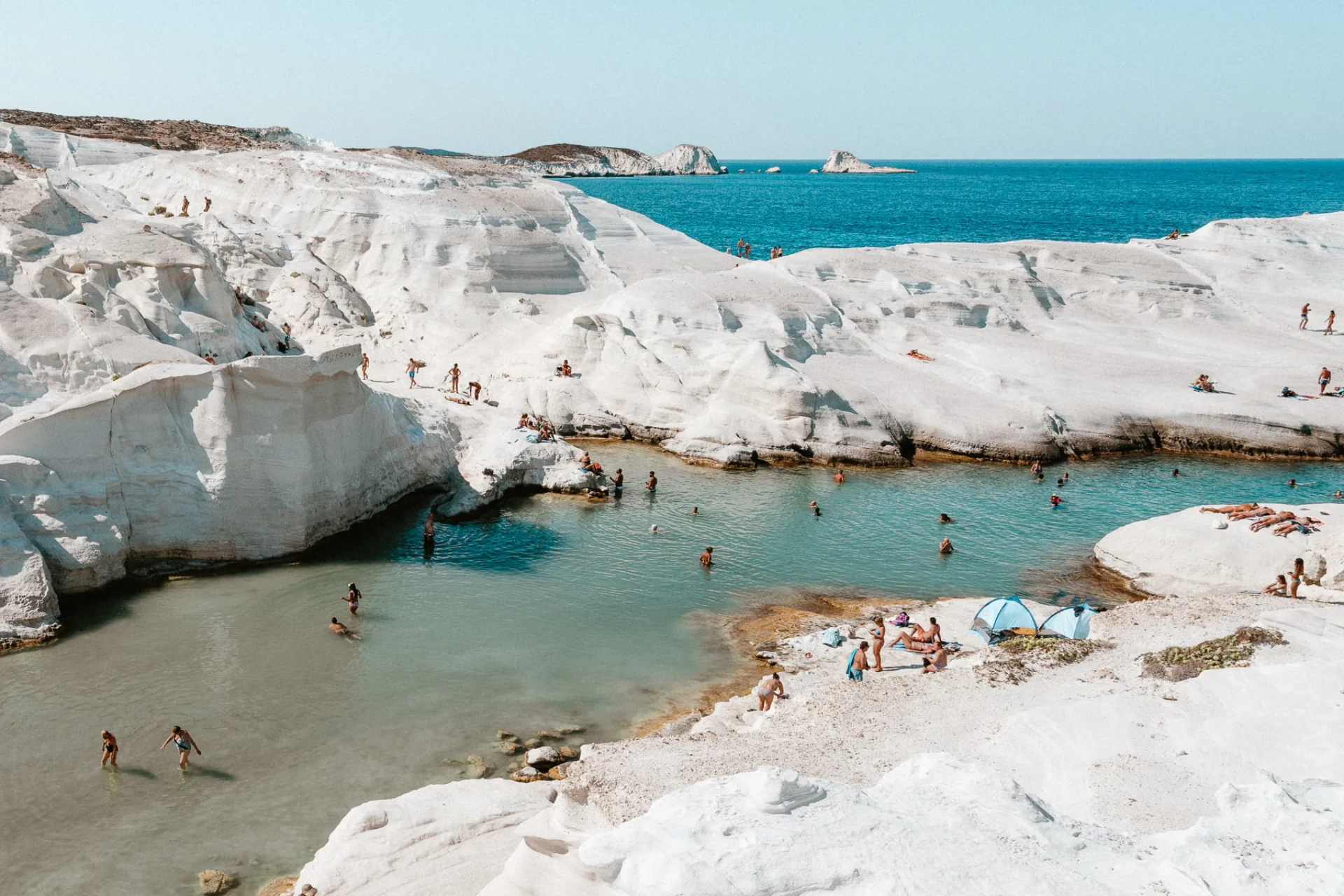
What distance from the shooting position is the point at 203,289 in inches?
1267

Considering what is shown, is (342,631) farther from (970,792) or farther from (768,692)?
(970,792)

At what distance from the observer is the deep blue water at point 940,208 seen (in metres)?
99.9

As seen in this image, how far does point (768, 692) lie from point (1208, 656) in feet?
25.4

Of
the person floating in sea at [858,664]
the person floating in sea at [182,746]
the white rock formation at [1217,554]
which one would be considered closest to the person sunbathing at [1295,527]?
the white rock formation at [1217,554]

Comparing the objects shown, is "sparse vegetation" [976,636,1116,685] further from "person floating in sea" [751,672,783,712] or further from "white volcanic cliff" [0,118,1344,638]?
"white volcanic cliff" [0,118,1344,638]

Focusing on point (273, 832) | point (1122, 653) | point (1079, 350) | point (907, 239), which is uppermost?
point (907, 239)

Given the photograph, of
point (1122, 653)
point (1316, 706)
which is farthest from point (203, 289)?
point (1316, 706)

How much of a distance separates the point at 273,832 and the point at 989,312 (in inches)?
1505

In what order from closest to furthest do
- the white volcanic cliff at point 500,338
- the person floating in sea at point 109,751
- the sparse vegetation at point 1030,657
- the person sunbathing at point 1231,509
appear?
the person floating in sea at point 109,751 < the sparse vegetation at point 1030,657 < the white volcanic cliff at point 500,338 < the person sunbathing at point 1231,509

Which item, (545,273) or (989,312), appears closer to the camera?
(989,312)

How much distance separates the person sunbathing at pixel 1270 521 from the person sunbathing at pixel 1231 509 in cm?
57

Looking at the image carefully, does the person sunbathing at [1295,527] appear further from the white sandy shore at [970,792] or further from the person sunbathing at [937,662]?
the person sunbathing at [937,662]

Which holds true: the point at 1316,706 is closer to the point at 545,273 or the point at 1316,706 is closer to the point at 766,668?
the point at 766,668

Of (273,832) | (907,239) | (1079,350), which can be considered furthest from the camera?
(907,239)
